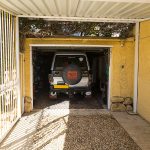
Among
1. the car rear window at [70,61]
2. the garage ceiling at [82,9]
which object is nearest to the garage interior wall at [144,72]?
the garage ceiling at [82,9]

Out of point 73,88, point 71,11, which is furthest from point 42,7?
point 73,88

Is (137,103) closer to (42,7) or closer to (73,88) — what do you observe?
(73,88)

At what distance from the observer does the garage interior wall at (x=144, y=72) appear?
773 cm

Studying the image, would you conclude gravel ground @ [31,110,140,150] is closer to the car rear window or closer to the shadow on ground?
the shadow on ground

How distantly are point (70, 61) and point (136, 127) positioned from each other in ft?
14.4

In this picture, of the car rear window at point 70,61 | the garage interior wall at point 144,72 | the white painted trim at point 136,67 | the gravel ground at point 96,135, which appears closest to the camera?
the gravel ground at point 96,135

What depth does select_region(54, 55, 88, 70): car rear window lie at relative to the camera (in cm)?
1020

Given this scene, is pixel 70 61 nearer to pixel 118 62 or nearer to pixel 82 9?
pixel 118 62

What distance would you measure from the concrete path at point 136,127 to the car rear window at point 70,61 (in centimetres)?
271

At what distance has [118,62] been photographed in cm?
922

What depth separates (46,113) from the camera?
28.3ft

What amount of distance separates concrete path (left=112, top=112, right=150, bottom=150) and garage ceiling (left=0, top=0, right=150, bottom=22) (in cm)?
336

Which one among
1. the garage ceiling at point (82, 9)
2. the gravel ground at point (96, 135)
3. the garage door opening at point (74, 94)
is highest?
the garage ceiling at point (82, 9)

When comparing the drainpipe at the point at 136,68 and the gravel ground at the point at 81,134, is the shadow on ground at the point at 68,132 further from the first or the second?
the drainpipe at the point at 136,68
